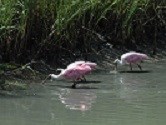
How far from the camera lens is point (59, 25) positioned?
811 centimetres

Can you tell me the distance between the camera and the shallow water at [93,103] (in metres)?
5.77

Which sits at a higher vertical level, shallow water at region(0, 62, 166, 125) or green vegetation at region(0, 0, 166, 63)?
green vegetation at region(0, 0, 166, 63)

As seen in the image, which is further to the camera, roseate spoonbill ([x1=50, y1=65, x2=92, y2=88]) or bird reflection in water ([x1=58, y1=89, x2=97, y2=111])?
roseate spoonbill ([x1=50, y1=65, x2=92, y2=88])

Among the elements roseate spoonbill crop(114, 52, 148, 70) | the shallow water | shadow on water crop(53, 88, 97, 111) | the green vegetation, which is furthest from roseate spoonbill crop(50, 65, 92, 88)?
roseate spoonbill crop(114, 52, 148, 70)

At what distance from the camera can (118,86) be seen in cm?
775

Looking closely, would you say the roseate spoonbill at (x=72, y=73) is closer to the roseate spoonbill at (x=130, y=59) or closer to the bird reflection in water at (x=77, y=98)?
the bird reflection in water at (x=77, y=98)

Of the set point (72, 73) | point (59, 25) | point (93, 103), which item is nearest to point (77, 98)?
point (93, 103)

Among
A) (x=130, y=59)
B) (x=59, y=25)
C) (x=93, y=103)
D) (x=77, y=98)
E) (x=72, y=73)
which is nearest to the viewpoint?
(x=93, y=103)

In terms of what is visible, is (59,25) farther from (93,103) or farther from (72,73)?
(93,103)

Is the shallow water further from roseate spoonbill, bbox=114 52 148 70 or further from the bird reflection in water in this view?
roseate spoonbill, bbox=114 52 148 70

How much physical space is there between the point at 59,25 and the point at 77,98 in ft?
4.95

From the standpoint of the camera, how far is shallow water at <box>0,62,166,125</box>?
18.9ft

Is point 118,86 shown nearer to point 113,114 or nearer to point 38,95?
point 38,95

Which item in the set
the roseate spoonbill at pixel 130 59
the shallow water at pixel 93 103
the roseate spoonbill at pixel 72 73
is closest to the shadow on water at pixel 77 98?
the shallow water at pixel 93 103
